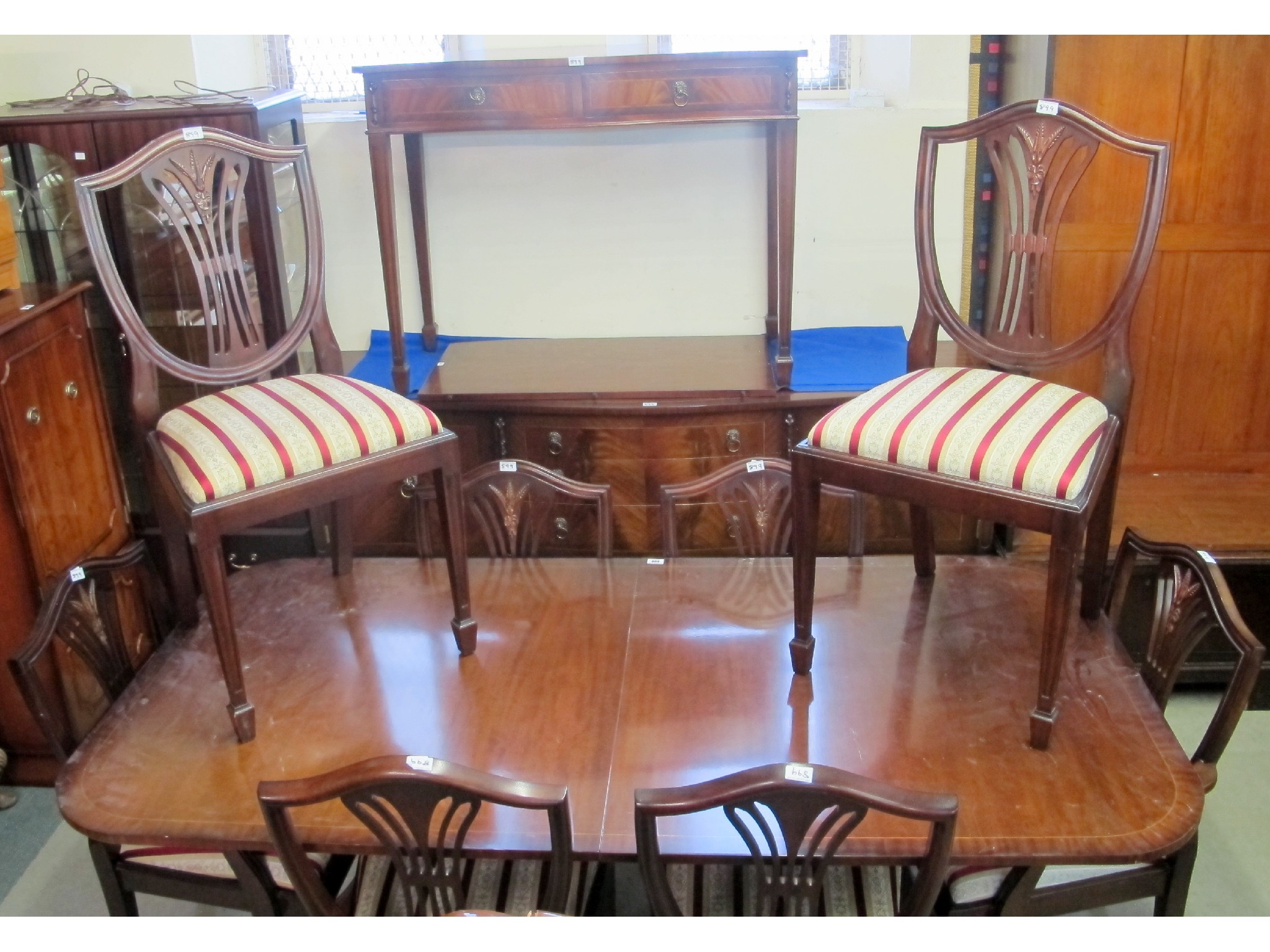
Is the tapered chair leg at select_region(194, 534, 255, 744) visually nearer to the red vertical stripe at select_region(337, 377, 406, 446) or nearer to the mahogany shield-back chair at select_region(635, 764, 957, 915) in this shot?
the red vertical stripe at select_region(337, 377, 406, 446)

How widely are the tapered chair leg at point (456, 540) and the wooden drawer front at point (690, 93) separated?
3.27 feet

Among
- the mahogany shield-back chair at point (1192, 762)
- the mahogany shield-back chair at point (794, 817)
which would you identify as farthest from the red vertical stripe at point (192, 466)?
the mahogany shield-back chair at point (1192, 762)

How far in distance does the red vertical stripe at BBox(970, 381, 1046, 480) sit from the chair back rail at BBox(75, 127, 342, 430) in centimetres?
111

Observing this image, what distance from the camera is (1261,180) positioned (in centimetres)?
249

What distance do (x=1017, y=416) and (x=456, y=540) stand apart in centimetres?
92

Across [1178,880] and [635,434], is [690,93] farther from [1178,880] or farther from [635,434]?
[1178,880]

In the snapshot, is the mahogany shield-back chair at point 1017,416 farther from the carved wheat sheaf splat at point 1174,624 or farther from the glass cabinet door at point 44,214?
the glass cabinet door at point 44,214

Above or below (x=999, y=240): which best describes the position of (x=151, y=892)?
below

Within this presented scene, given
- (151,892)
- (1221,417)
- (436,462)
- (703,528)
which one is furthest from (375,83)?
(1221,417)

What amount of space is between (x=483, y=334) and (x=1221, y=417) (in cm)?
195

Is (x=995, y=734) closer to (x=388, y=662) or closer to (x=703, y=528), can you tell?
(x=388, y=662)

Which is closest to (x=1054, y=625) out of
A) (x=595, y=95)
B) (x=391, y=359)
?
(x=595, y=95)

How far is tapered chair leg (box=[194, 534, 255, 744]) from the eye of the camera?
1.65m

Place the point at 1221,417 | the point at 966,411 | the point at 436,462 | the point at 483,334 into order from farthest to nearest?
1. the point at 483,334
2. the point at 1221,417
3. the point at 436,462
4. the point at 966,411
